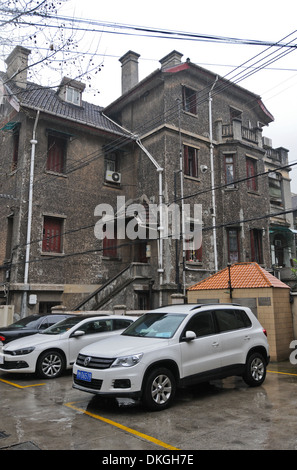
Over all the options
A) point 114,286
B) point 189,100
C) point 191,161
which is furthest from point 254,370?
point 189,100

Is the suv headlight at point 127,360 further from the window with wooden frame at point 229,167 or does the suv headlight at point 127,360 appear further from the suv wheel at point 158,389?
the window with wooden frame at point 229,167

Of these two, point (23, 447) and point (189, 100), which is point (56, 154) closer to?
point (189, 100)

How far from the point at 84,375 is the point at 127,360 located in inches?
34.8

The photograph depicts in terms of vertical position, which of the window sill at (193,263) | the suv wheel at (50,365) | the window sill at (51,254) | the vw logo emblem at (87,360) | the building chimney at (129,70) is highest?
the building chimney at (129,70)

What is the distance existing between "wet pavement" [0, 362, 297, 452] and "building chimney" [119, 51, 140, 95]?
19575mm

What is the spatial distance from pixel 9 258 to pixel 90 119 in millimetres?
8551

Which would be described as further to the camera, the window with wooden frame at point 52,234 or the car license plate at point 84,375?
the window with wooden frame at point 52,234

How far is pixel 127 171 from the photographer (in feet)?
68.6

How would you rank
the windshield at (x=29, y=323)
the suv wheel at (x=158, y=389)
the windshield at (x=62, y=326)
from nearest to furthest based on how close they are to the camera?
1. the suv wheel at (x=158, y=389)
2. the windshield at (x=62, y=326)
3. the windshield at (x=29, y=323)

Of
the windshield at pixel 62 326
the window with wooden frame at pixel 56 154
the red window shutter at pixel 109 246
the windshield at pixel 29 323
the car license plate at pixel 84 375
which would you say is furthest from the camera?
the red window shutter at pixel 109 246

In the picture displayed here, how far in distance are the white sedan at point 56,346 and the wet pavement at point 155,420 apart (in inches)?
32.2

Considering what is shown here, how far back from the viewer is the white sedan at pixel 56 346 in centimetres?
888

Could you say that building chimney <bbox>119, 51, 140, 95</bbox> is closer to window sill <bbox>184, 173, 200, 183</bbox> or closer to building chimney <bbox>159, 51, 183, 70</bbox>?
building chimney <bbox>159, 51, 183, 70</bbox>

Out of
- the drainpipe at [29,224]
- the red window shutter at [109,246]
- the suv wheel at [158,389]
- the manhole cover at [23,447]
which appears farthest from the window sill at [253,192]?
the manhole cover at [23,447]
